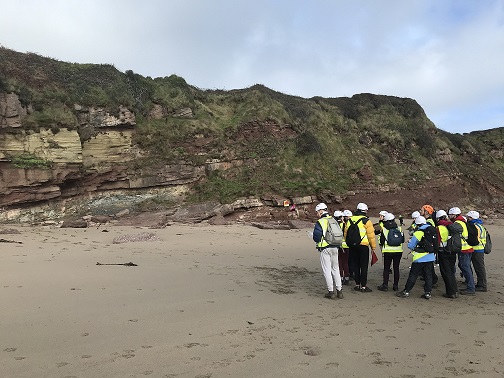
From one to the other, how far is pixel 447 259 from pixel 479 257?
3.74ft

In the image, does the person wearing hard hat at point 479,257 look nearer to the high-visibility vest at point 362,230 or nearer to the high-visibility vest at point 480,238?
the high-visibility vest at point 480,238

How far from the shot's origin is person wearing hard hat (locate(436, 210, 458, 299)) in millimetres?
7656

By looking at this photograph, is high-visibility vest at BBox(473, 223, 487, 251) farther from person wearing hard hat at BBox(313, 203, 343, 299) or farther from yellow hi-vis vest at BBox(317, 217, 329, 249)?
yellow hi-vis vest at BBox(317, 217, 329, 249)

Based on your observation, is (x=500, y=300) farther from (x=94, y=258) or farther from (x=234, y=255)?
(x=94, y=258)

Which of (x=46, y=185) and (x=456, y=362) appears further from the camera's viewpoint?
(x=46, y=185)

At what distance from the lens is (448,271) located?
775 centimetres

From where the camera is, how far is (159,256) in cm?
970

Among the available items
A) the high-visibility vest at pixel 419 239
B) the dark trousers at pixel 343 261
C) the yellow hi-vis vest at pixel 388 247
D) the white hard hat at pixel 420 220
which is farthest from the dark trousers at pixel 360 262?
the white hard hat at pixel 420 220

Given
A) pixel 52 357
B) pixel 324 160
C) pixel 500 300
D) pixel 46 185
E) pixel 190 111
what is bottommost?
pixel 500 300

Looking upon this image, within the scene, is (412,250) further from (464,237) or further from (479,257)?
(479,257)

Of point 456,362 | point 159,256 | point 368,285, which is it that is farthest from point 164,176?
point 456,362

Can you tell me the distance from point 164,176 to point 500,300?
17.2m

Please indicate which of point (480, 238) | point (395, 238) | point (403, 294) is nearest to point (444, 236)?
point (395, 238)

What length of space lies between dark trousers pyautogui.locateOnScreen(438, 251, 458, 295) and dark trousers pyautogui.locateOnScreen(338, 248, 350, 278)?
1963mm
